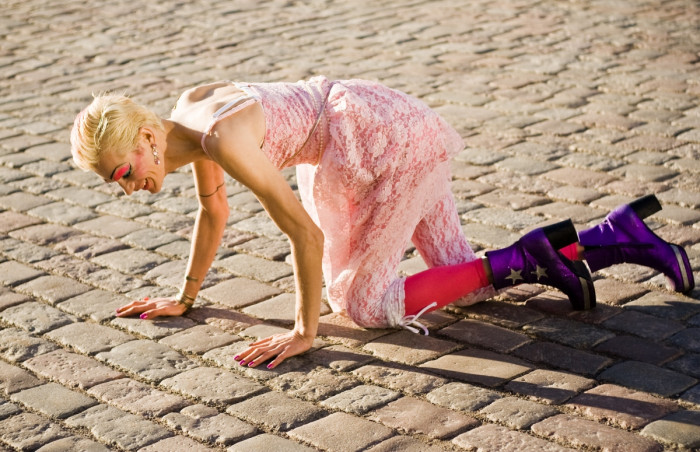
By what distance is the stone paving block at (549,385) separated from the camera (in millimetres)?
3465

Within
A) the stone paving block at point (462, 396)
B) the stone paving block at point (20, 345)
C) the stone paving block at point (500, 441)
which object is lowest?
the stone paving block at point (500, 441)

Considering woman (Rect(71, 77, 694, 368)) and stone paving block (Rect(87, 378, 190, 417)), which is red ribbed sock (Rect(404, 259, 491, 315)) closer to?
woman (Rect(71, 77, 694, 368))

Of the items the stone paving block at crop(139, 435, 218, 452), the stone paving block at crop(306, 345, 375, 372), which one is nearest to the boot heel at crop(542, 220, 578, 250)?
the stone paving block at crop(306, 345, 375, 372)

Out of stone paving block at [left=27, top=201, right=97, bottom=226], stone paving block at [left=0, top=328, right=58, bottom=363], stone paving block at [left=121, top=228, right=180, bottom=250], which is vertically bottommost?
stone paving block at [left=0, top=328, right=58, bottom=363]

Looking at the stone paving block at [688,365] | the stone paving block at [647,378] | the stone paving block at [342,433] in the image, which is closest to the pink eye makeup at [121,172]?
the stone paving block at [342,433]

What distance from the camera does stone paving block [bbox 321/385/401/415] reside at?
347cm

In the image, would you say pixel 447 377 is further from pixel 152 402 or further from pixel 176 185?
pixel 176 185

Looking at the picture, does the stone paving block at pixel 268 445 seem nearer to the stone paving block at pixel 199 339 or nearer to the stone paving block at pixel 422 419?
the stone paving block at pixel 422 419

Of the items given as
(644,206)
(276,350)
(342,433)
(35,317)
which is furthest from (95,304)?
(644,206)

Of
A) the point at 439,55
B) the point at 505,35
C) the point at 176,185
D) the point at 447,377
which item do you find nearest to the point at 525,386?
the point at 447,377

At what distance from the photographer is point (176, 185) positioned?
5.92 m

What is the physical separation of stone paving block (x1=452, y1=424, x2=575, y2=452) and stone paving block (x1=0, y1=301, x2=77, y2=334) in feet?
6.25

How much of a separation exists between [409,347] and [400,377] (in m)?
0.27

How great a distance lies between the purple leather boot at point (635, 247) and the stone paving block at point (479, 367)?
730 millimetres
